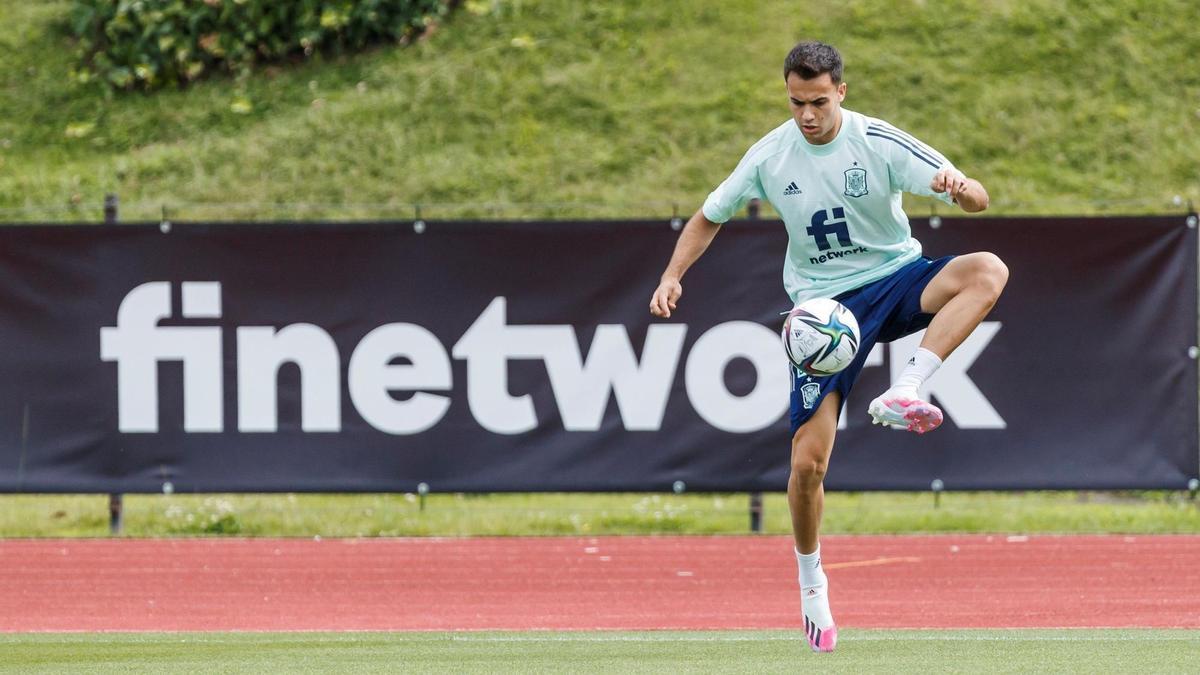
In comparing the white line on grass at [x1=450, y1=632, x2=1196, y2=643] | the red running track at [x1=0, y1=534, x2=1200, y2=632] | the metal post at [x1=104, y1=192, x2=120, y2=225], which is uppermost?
the metal post at [x1=104, y1=192, x2=120, y2=225]

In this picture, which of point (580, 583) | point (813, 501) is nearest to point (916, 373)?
point (813, 501)

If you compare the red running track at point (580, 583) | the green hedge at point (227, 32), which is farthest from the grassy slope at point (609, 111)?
the red running track at point (580, 583)

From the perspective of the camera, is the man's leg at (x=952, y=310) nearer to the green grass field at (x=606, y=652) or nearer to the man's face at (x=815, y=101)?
the man's face at (x=815, y=101)

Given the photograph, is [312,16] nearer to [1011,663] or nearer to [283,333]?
[283,333]

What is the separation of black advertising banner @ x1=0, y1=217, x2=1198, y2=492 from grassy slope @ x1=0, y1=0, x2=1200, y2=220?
6456 mm

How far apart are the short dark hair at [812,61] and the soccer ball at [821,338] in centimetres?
91

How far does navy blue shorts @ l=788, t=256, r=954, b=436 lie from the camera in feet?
22.5

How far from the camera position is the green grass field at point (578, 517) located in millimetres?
12359

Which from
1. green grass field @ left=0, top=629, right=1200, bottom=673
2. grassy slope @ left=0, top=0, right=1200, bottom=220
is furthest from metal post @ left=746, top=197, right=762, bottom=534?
grassy slope @ left=0, top=0, right=1200, bottom=220

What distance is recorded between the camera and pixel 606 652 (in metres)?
7.07

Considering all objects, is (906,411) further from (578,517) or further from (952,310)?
(578,517)

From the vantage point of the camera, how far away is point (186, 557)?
11312 millimetres

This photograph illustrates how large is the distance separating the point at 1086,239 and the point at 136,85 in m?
14.7

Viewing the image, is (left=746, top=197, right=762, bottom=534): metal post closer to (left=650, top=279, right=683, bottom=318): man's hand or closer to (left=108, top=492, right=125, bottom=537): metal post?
(left=108, top=492, right=125, bottom=537): metal post
